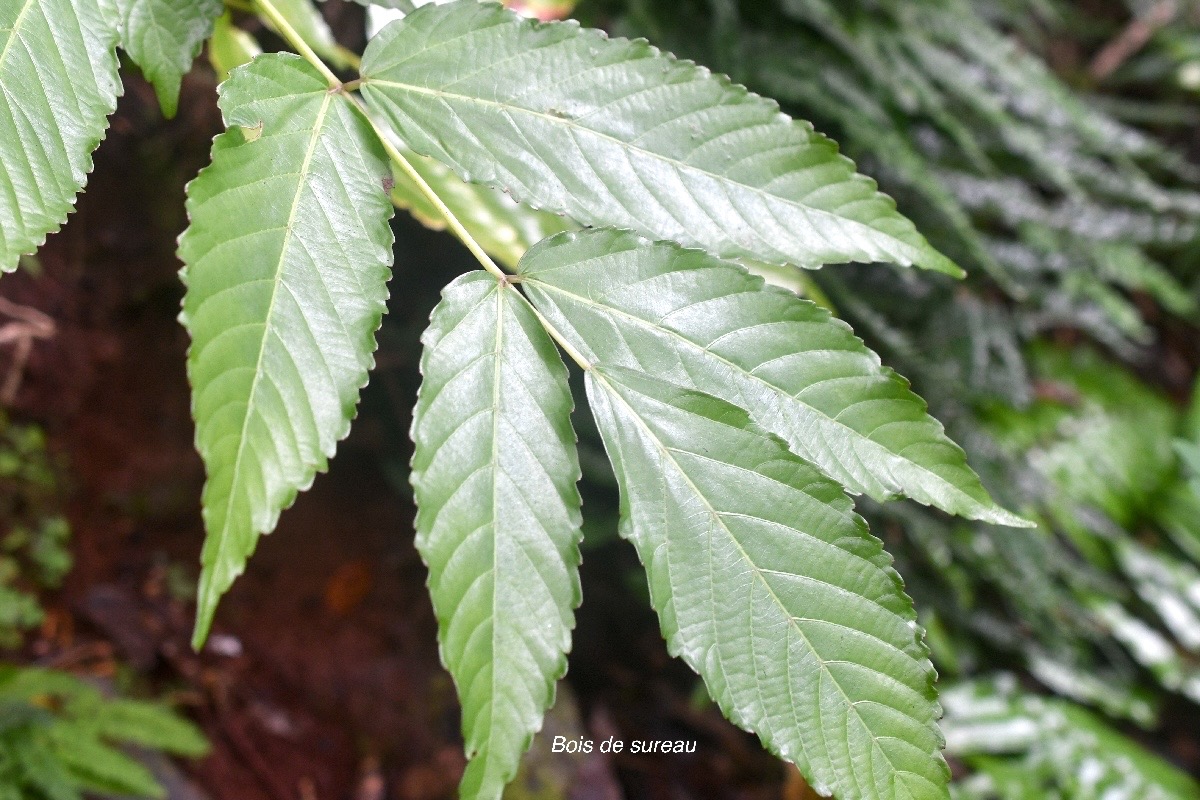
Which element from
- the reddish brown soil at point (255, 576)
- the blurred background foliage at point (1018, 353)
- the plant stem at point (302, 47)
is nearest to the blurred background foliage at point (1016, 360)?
the blurred background foliage at point (1018, 353)

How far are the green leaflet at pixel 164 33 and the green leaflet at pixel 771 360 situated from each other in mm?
418

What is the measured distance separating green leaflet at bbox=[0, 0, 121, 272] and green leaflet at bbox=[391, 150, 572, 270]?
1.29 ft

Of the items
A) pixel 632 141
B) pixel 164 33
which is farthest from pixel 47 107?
pixel 632 141

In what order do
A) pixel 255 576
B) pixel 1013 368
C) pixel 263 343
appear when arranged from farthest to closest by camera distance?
pixel 1013 368 → pixel 255 576 → pixel 263 343

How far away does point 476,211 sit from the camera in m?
1.07

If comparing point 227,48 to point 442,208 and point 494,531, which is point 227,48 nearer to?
point 442,208

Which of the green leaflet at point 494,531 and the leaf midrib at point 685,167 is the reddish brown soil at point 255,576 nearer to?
the leaf midrib at point 685,167

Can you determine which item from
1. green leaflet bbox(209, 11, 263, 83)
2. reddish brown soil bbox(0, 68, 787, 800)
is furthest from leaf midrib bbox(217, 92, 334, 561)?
reddish brown soil bbox(0, 68, 787, 800)

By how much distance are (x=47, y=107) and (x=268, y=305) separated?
0.25 meters

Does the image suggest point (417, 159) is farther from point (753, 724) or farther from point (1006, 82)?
point (1006, 82)

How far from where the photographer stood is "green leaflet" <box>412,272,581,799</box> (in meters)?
0.61

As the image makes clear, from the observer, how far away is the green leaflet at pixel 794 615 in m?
0.63

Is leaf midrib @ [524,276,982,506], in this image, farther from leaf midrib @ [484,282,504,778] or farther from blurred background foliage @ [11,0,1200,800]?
blurred background foliage @ [11,0,1200,800]

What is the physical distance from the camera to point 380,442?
7.87 ft
